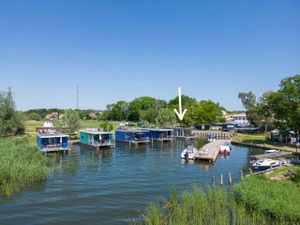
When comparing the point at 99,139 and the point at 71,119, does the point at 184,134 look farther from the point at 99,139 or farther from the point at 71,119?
the point at 71,119

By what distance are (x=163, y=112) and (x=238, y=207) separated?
225ft

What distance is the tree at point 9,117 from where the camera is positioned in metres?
57.2

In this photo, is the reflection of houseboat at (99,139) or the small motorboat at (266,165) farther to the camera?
the reflection of houseboat at (99,139)

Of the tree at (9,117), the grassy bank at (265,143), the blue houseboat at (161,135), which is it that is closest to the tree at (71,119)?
the tree at (9,117)

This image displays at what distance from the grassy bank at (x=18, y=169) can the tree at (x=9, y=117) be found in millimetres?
31667

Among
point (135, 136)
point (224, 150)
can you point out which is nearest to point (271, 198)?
point (224, 150)

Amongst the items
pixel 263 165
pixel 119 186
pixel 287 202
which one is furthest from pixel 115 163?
pixel 287 202

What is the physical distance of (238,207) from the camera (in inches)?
671

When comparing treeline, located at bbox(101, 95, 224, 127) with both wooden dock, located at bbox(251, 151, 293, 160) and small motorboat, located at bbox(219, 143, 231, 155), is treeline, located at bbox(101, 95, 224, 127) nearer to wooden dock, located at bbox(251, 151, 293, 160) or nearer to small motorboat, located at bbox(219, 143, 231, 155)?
small motorboat, located at bbox(219, 143, 231, 155)

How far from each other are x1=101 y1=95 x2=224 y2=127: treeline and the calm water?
4525 centimetres

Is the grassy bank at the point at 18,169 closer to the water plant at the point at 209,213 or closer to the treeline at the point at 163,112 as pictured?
the water plant at the point at 209,213

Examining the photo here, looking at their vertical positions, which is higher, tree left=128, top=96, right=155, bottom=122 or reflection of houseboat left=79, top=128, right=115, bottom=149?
tree left=128, top=96, right=155, bottom=122

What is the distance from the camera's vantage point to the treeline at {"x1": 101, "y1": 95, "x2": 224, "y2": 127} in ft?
282

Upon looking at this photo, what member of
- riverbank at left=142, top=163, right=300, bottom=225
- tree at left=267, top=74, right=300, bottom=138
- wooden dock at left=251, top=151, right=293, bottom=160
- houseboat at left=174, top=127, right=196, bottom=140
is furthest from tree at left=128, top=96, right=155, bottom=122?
riverbank at left=142, top=163, right=300, bottom=225
